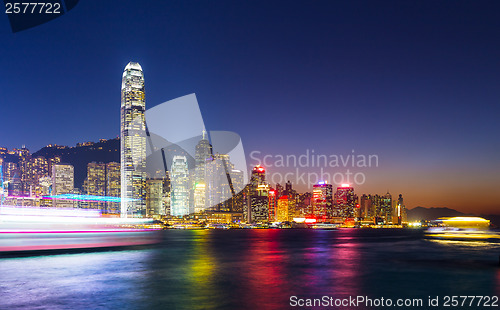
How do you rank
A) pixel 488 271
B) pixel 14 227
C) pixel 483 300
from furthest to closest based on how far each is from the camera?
pixel 14 227
pixel 488 271
pixel 483 300

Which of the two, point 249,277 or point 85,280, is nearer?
point 85,280

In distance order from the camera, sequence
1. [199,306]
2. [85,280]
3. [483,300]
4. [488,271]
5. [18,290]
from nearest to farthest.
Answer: [199,306]
[483,300]
[18,290]
[85,280]
[488,271]

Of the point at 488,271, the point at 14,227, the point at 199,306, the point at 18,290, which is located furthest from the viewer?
the point at 14,227

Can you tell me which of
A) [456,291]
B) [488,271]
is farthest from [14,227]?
[488,271]

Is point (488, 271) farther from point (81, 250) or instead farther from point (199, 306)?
point (81, 250)

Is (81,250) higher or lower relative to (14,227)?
lower

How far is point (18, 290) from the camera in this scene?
22.8 meters

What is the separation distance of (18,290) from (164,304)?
31.3 feet

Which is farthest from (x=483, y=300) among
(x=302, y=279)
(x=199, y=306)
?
(x=199, y=306)

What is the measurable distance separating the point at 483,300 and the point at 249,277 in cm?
1478

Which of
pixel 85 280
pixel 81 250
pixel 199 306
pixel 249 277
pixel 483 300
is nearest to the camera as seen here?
pixel 199 306

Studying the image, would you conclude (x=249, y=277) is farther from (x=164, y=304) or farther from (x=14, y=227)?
(x=14, y=227)

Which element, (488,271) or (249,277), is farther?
(488,271)

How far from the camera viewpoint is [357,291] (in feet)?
76.0
